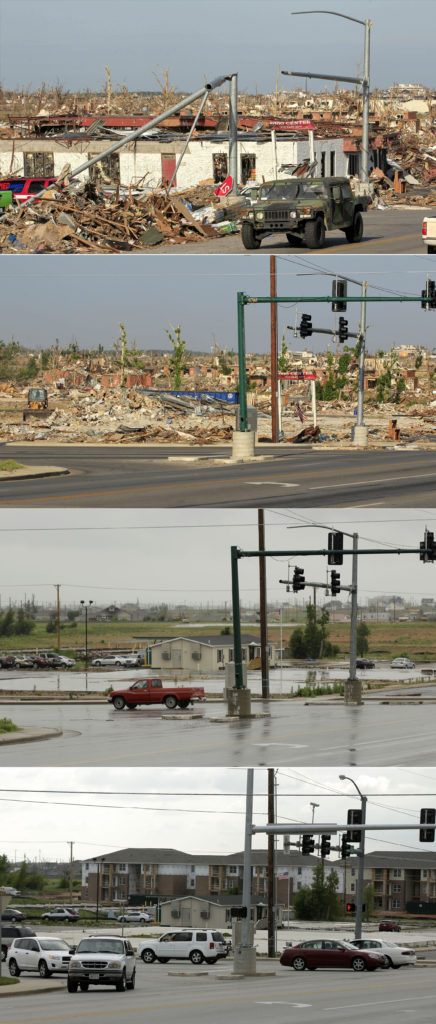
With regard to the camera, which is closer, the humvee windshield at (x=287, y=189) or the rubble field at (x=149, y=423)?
the humvee windshield at (x=287, y=189)

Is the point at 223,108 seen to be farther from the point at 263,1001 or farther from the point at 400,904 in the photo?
the point at 400,904

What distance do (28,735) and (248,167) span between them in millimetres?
21565

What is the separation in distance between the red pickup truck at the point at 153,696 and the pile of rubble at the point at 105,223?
13.0 meters

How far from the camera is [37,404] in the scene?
46094mm

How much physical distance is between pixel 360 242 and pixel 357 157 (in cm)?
1074

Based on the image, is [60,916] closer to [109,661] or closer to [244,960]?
[109,661]

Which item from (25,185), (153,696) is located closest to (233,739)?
(153,696)

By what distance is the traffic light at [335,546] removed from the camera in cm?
3419

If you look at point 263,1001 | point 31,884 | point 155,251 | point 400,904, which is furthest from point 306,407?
point 400,904

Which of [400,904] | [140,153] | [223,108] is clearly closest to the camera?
[140,153]

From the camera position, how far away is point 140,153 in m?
44.4

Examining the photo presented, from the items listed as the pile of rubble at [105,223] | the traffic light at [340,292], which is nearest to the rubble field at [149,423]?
the pile of rubble at [105,223]

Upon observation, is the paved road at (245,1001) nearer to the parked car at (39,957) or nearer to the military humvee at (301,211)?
the parked car at (39,957)

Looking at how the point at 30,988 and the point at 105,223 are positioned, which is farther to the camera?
the point at 105,223
